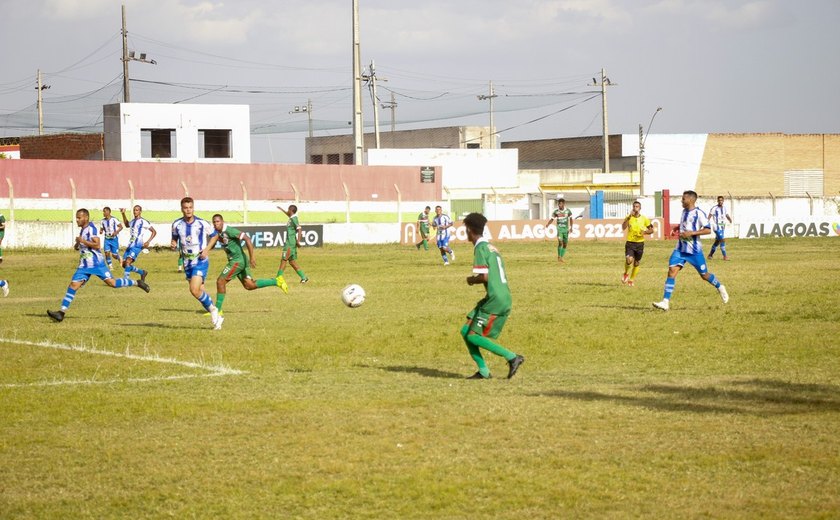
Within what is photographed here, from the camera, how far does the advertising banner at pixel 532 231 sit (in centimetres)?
5341

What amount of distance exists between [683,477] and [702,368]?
5570mm

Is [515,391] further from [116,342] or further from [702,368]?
[116,342]

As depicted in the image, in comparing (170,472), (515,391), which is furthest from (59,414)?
(515,391)

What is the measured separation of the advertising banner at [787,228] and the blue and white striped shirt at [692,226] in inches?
1606

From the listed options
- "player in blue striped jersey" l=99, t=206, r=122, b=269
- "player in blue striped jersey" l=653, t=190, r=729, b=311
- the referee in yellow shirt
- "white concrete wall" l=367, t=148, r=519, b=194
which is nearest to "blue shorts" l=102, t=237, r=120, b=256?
"player in blue striped jersey" l=99, t=206, r=122, b=269

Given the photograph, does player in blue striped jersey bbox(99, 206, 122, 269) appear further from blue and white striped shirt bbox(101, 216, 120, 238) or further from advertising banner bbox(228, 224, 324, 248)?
advertising banner bbox(228, 224, 324, 248)

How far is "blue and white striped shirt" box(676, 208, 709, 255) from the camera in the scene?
66.6ft

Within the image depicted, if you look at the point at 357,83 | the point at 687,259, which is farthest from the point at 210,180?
the point at 687,259

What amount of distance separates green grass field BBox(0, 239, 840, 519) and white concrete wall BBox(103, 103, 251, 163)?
146 ft

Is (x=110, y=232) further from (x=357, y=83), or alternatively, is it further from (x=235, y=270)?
(x=357, y=83)

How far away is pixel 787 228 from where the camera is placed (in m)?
59.4

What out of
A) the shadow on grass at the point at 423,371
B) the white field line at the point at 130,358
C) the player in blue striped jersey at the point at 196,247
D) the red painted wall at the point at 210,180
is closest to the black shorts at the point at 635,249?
the player in blue striped jersey at the point at 196,247

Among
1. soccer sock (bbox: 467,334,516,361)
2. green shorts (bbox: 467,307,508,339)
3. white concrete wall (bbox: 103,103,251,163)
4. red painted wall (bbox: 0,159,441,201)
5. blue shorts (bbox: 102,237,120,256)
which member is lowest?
soccer sock (bbox: 467,334,516,361)

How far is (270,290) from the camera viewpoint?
26.5m
